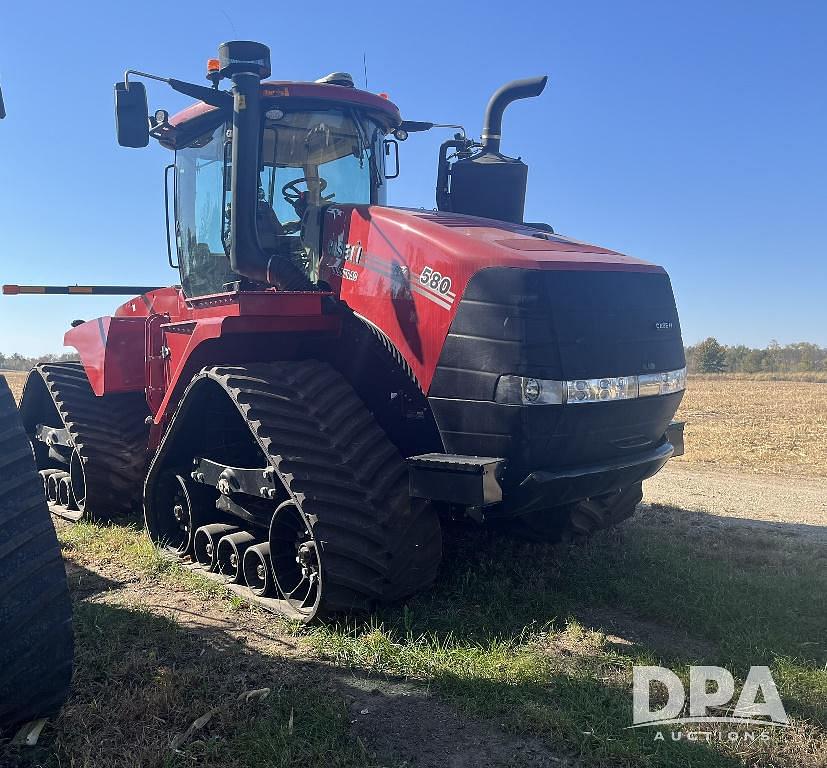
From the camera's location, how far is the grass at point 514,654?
278cm

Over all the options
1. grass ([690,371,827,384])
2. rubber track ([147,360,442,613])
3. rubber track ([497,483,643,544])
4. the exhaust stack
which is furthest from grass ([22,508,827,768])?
grass ([690,371,827,384])

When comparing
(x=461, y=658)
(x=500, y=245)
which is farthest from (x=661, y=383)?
(x=461, y=658)

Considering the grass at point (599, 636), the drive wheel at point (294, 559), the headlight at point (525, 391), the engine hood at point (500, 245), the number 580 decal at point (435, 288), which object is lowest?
the grass at point (599, 636)

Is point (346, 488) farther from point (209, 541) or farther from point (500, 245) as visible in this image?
point (209, 541)

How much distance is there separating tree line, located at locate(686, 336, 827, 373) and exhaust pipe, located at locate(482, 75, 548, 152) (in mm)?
39665

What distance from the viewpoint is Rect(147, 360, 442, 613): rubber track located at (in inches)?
146

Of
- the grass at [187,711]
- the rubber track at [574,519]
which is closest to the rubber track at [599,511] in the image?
the rubber track at [574,519]

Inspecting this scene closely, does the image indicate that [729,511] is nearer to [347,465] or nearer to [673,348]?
[673,348]

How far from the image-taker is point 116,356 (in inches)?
252

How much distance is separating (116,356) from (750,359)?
153 ft

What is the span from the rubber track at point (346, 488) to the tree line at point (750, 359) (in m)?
41.6

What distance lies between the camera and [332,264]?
14.7 feet

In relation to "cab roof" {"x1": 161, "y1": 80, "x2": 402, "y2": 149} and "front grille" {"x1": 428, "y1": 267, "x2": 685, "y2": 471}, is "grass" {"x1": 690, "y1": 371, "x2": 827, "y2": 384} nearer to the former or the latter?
"cab roof" {"x1": 161, "y1": 80, "x2": 402, "y2": 149}

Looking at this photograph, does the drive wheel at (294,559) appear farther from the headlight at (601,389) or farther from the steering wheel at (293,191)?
the steering wheel at (293,191)
